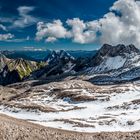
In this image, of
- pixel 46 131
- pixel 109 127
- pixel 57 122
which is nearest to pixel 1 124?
pixel 46 131

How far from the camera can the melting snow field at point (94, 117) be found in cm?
6377

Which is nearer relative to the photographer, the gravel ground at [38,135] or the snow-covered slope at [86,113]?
the gravel ground at [38,135]

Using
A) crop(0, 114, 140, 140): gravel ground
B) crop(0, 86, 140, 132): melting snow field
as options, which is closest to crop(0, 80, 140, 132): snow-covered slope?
crop(0, 86, 140, 132): melting snow field

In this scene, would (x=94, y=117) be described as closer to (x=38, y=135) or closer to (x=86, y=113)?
(x=86, y=113)

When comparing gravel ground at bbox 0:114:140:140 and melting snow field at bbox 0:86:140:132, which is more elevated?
gravel ground at bbox 0:114:140:140

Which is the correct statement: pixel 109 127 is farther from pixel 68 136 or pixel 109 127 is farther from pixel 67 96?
pixel 67 96

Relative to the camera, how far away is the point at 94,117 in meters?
80.0

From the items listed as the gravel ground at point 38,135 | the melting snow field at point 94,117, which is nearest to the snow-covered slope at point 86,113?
the melting snow field at point 94,117

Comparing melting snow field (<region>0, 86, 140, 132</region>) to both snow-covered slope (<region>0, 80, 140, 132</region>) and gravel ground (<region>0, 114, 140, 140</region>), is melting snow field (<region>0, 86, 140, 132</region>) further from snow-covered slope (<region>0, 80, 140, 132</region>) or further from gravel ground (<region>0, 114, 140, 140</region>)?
gravel ground (<region>0, 114, 140, 140</region>)

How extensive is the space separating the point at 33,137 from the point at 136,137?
13.8 m

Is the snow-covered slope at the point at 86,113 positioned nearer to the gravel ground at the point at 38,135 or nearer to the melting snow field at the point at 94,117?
the melting snow field at the point at 94,117

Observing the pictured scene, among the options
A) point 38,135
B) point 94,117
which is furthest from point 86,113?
point 38,135

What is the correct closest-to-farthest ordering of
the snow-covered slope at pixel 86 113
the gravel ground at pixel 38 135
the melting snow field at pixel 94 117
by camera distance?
1. the gravel ground at pixel 38 135
2. the melting snow field at pixel 94 117
3. the snow-covered slope at pixel 86 113

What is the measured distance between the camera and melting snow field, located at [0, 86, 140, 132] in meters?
63.8
